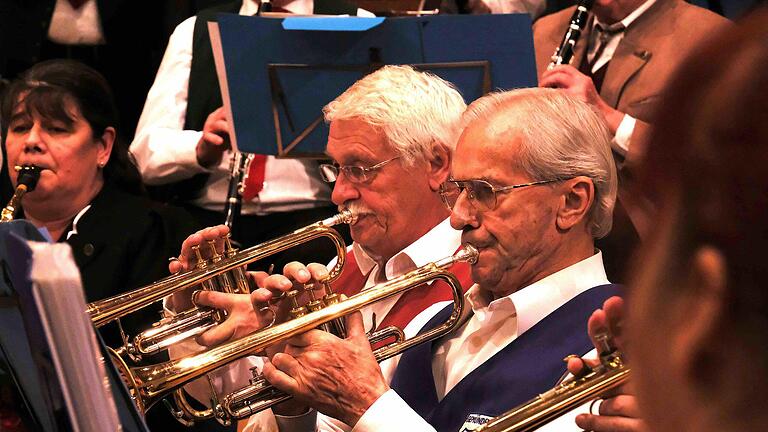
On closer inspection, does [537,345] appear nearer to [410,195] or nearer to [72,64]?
[410,195]

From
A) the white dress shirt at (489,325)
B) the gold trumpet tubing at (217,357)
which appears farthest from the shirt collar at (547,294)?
the gold trumpet tubing at (217,357)

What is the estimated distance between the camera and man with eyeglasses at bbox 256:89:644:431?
202 cm

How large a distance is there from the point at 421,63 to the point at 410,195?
46 cm

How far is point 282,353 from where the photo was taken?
6.97 feet

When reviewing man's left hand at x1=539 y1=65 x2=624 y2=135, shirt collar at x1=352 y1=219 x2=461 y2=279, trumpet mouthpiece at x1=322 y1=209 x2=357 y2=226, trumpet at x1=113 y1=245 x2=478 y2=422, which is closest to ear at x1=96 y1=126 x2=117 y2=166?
trumpet mouthpiece at x1=322 y1=209 x2=357 y2=226

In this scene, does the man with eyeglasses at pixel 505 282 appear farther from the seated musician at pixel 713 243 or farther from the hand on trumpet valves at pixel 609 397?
the seated musician at pixel 713 243

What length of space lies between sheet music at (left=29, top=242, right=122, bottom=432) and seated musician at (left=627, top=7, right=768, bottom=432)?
53 centimetres

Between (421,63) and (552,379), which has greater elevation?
(421,63)

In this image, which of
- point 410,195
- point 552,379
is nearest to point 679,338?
point 552,379

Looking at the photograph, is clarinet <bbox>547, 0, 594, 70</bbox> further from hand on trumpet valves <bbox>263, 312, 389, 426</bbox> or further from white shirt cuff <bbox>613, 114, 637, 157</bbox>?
hand on trumpet valves <bbox>263, 312, 389, 426</bbox>

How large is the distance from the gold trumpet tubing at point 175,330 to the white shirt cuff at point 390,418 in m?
0.69

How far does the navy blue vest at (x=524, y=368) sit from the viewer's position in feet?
6.43

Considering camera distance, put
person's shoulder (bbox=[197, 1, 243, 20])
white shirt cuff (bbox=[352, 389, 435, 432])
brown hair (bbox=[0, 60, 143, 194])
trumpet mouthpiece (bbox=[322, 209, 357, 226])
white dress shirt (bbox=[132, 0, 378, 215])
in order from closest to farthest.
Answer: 1. white shirt cuff (bbox=[352, 389, 435, 432])
2. trumpet mouthpiece (bbox=[322, 209, 357, 226])
3. brown hair (bbox=[0, 60, 143, 194])
4. white dress shirt (bbox=[132, 0, 378, 215])
5. person's shoulder (bbox=[197, 1, 243, 20])

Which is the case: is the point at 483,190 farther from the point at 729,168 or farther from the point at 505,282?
the point at 729,168
